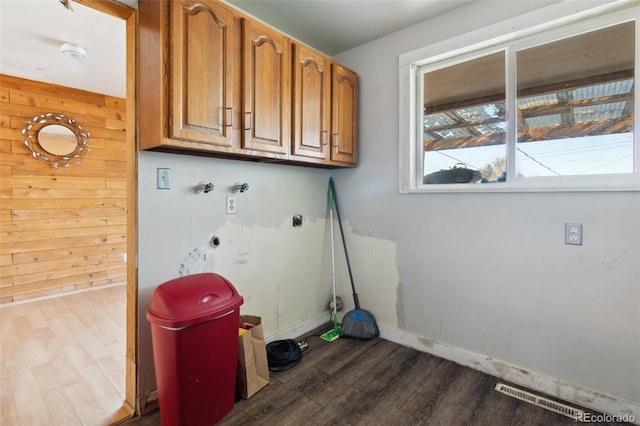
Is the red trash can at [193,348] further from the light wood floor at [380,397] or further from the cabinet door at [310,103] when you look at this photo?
the cabinet door at [310,103]

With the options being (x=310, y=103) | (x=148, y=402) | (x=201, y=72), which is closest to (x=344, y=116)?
(x=310, y=103)

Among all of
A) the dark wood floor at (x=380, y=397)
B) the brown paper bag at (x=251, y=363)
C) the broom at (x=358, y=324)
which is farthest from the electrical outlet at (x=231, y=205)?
the broom at (x=358, y=324)

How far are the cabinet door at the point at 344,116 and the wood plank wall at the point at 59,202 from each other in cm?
322

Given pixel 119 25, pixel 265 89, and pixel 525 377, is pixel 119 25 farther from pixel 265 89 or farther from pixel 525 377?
pixel 525 377

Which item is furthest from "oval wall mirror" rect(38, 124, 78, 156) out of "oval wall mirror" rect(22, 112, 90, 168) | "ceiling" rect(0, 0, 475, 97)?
"ceiling" rect(0, 0, 475, 97)

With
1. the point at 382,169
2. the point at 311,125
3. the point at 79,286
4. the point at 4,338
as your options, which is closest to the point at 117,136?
the point at 79,286

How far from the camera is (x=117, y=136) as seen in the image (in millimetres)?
4086

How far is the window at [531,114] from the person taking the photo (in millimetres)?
1723

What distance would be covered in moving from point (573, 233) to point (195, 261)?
223 cm

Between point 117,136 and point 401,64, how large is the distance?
12.1 ft

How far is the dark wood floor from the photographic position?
1642 millimetres

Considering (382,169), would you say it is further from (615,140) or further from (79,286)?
(79,286)

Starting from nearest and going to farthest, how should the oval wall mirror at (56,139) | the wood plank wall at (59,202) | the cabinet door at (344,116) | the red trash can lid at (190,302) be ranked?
1. the red trash can lid at (190,302)
2. the cabinet door at (344,116)
3. the wood plank wall at (59,202)
4. the oval wall mirror at (56,139)

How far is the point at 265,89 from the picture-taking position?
1.92m
